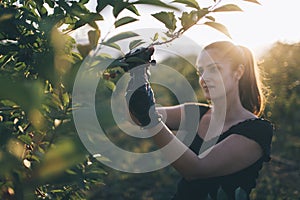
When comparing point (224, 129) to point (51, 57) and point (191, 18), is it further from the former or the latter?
point (51, 57)

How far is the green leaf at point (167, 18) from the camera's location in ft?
4.60

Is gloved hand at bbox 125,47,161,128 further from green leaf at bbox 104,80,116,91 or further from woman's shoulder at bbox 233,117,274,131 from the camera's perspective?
woman's shoulder at bbox 233,117,274,131

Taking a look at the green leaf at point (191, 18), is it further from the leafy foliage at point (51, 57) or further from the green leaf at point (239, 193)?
the green leaf at point (239, 193)

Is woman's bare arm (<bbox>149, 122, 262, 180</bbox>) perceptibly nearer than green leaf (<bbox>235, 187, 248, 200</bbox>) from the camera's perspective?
No

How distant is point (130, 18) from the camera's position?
1.28m

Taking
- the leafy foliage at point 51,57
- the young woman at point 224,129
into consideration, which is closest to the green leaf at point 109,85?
the leafy foliage at point 51,57

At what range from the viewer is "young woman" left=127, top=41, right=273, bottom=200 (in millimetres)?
2328

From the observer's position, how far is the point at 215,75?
248 cm

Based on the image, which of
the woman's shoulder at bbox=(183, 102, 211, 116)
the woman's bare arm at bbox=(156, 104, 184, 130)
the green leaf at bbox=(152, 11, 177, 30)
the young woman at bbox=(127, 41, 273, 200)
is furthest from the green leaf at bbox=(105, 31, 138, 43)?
the woman's shoulder at bbox=(183, 102, 211, 116)

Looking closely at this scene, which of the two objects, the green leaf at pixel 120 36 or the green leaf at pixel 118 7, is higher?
the green leaf at pixel 118 7

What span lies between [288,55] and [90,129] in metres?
7.30

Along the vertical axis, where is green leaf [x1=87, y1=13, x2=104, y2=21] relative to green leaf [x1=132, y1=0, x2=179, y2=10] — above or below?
below

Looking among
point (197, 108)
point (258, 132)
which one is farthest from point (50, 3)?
point (197, 108)

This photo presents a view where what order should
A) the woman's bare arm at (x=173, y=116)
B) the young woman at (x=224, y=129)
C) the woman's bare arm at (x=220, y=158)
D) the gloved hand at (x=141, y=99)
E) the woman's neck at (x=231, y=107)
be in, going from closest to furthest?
the gloved hand at (x=141, y=99) → the woman's bare arm at (x=220, y=158) → the young woman at (x=224, y=129) → the woman's neck at (x=231, y=107) → the woman's bare arm at (x=173, y=116)
